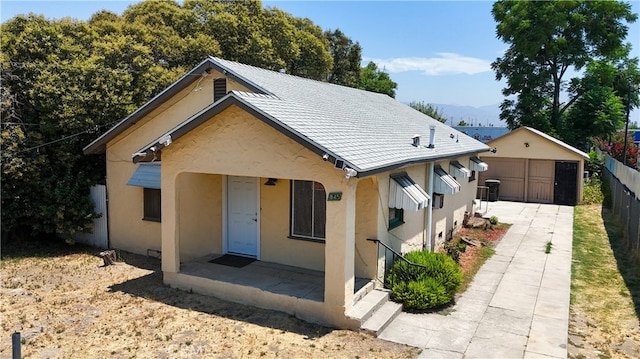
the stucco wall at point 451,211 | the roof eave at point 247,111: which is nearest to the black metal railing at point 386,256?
the roof eave at point 247,111

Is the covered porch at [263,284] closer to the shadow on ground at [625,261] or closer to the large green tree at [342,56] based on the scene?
the shadow on ground at [625,261]

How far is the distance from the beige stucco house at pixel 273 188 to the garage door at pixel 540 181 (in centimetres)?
1225

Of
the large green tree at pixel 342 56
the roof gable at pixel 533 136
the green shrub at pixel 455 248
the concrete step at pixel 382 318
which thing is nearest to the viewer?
the concrete step at pixel 382 318

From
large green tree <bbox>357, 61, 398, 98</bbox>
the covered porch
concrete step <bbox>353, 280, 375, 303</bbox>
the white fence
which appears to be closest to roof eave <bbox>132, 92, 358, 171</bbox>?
concrete step <bbox>353, 280, 375, 303</bbox>

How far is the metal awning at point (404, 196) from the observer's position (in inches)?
375

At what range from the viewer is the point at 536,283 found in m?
11.0

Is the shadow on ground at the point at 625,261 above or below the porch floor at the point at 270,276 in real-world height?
below

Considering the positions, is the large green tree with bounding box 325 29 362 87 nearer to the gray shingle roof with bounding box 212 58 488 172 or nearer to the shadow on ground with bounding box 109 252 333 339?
the gray shingle roof with bounding box 212 58 488 172

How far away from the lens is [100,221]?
45.9 feet

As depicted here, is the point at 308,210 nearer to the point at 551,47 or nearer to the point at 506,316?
the point at 506,316

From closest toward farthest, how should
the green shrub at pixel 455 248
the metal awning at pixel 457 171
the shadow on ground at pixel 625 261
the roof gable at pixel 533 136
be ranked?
the shadow on ground at pixel 625 261 → the green shrub at pixel 455 248 → the metal awning at pixel 457 171 → the roof gable at pixel 533 136

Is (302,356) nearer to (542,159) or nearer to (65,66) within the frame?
(65,66)

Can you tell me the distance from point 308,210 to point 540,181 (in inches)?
728

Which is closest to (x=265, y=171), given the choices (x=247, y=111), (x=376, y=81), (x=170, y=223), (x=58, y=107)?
(x=247, y=111)
